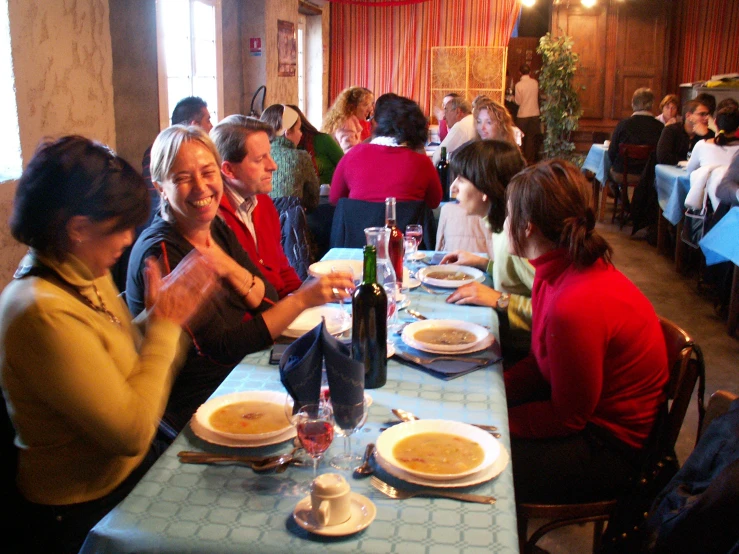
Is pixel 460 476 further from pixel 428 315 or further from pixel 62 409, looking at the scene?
pixel 428 315

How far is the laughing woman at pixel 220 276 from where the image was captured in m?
2.00

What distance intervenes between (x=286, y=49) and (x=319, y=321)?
18.5 feet

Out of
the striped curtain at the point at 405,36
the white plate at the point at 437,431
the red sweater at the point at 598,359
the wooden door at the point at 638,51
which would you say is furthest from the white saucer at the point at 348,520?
the wooden door at the point at 638,51

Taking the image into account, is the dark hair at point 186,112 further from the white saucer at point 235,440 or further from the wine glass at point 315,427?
the wine glass at point 315,427

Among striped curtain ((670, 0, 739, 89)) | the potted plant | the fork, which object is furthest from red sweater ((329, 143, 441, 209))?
striped curtain ((670, 0, 739, 89))

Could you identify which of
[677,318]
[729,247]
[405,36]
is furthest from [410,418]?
[405,36]

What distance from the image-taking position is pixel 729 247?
445cm

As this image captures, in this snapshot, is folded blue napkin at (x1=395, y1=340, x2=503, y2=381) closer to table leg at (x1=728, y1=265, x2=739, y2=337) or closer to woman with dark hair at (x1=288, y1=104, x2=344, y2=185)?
table leg at (x1=728, y1=265, x2=739, y2=337)

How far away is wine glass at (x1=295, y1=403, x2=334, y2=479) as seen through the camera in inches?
50.5

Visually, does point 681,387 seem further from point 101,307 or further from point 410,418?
point 101,307

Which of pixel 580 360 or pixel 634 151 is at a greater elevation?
pixel 634 151

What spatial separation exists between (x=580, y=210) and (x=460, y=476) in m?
→ 0.94

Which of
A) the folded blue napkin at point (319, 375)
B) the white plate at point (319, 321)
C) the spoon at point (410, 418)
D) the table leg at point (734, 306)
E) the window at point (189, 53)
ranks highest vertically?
the window at point (189, 53)

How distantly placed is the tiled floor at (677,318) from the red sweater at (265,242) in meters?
1.31
